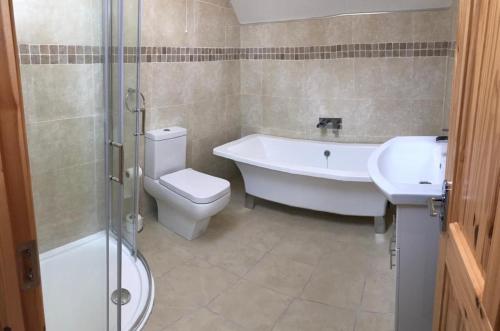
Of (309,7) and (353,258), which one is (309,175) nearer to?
(353,258)

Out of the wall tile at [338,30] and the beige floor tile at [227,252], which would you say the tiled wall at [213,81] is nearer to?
the wall tile at [338,30]

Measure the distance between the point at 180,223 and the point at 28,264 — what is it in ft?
8.49

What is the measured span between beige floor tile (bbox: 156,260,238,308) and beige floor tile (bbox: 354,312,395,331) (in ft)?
2.74

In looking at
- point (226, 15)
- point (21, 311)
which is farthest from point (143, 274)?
point (226, 15)

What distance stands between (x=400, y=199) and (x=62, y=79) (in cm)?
214

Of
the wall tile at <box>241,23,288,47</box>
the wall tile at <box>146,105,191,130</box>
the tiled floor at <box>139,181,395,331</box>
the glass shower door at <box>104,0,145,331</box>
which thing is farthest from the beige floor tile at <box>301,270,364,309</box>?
the wall tile at <box>241,23,288,47</box>

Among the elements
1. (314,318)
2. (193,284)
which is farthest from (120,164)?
(314,318)

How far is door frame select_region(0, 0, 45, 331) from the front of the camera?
28.4 inches

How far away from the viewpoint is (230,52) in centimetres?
438

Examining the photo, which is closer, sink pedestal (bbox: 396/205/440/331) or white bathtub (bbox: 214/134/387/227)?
sink pedestal (bbox: 396/205/440/331)

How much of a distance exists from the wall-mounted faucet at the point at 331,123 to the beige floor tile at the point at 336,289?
5.71 feet

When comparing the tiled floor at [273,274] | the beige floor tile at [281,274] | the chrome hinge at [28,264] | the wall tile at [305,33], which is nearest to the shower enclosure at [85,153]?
the tiled floor at [273,274]

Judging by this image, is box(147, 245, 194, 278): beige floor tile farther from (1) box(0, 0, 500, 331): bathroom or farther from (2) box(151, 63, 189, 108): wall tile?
(2) box(151, 63, 189, 108): wall tile

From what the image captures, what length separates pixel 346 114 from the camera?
4.10 m
